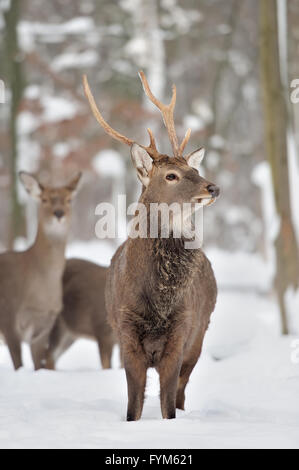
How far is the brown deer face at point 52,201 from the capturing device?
841 centimetres

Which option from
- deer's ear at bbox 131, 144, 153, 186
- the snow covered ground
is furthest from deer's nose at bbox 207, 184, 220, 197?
the snow covered ground

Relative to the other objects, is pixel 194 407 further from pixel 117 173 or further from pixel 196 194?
pixel 117 173

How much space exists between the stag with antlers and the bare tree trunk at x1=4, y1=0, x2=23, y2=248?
1004 cm

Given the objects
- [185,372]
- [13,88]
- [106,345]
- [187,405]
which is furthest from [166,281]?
[13,88]

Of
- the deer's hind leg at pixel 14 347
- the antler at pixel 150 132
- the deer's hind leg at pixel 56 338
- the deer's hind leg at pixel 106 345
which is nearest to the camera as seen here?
the antler at pixel 150 132

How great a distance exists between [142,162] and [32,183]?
3.66 metres

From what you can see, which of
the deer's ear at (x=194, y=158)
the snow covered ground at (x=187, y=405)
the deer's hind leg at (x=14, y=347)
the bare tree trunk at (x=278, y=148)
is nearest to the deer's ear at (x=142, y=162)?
the deer's ear at (x=194, y=158)

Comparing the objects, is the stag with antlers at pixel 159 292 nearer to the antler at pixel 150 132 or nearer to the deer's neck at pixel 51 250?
the antler at pixel 150 132

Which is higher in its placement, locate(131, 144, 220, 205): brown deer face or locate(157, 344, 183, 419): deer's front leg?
locate(131, 144, 220, 205): brown deer face

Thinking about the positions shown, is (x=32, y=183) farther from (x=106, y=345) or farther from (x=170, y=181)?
(x=170, y=181)

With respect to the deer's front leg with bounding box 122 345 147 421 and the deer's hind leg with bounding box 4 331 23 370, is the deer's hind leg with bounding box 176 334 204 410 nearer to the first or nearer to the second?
the deer's front leg with bounding box 122 345 147 421

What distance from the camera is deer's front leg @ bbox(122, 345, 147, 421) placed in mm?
4820

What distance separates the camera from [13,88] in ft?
51.4
